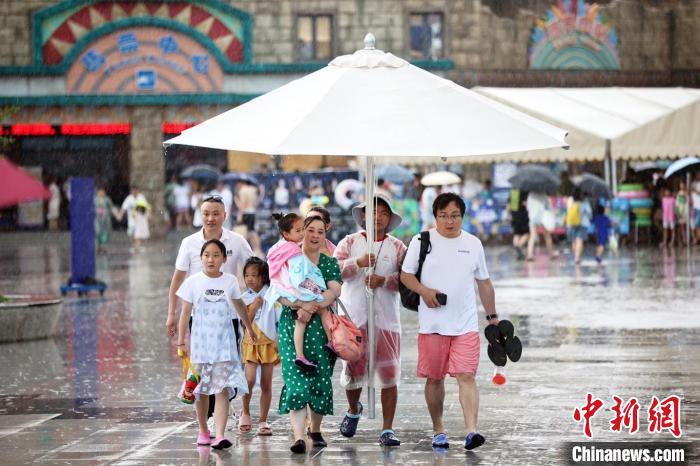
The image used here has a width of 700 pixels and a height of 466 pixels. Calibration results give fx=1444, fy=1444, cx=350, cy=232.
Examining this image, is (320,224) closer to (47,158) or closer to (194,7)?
(194,7)

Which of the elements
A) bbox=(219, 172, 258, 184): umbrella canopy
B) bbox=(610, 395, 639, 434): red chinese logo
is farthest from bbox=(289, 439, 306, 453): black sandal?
bbox=(219, 172, 258, 184): umbrella canopy

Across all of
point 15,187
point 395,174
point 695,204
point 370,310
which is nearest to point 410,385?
point 370,310

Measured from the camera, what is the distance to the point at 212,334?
932 centimetres

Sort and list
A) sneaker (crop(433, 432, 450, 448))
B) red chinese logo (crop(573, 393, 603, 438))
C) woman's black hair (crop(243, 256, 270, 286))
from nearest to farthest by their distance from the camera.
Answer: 1. sneaker (crop(433, 432, 450, 448))
2. red chinese logo (crop(573, 393, 603, 438))
3. woman's black hair (crop(243, 256, 270, 286))

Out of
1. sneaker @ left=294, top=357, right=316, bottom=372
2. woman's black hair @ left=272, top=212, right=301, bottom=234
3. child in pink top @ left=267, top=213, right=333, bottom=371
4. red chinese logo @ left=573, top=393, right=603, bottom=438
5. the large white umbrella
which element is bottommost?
red chinese logo @ left=573, top=393, right=603, bottom=438

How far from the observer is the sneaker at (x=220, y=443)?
29.9 ft

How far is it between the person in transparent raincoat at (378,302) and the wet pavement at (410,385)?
33cm

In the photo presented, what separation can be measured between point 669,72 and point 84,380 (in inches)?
1323

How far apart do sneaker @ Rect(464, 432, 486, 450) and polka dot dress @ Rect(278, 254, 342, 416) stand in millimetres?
889

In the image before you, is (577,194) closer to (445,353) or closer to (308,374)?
(445,353)

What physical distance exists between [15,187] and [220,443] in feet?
13.6

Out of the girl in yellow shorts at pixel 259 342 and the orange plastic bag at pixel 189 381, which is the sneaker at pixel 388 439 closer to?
the girl in yellow shorts at pixel 259 342

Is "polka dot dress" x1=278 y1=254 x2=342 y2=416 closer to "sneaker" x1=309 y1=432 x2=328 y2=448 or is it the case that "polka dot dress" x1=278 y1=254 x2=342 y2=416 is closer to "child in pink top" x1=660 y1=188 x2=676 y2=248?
"sneaker" x1=309 y1=432 x2=328 y2=448

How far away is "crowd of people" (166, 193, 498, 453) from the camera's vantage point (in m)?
9.11
